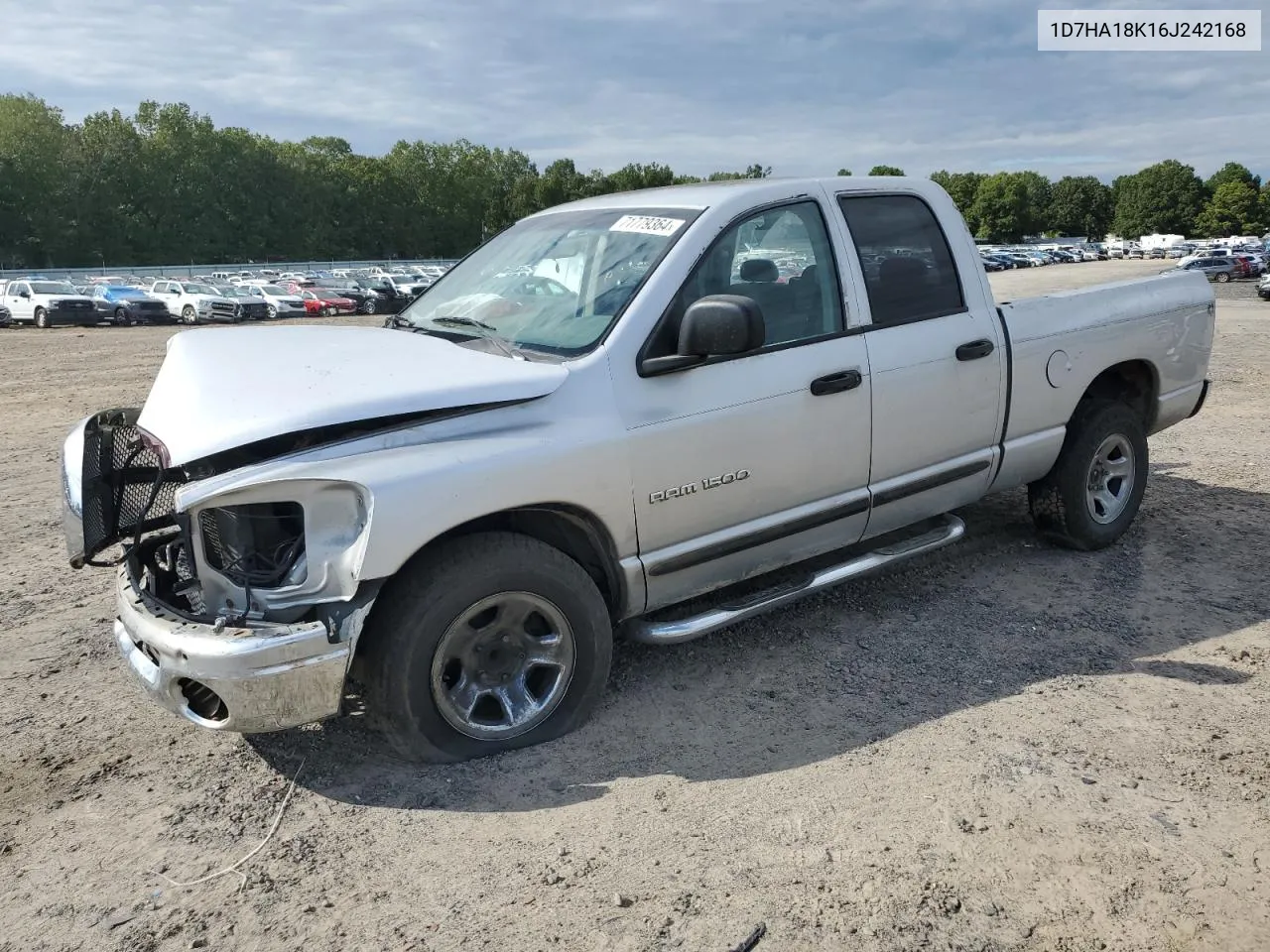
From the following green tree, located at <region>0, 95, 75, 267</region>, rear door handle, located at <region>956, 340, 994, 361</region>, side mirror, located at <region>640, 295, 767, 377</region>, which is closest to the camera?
side mirror, located at <region>640, 295, 767, 377</region>

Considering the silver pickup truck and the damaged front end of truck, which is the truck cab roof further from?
the damaged front end of truck

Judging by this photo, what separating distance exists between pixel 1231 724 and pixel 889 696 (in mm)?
1208

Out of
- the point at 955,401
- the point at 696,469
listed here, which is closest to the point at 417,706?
the point at 696,469

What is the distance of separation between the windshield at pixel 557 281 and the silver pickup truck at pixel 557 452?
0.05 feet

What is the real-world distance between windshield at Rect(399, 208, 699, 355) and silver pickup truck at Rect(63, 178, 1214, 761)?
0.05 ft

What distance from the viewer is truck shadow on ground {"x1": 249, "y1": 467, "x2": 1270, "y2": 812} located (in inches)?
134

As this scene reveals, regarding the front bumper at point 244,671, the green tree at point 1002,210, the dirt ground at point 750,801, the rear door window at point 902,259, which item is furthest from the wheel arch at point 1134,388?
the green tree at point 1002,210

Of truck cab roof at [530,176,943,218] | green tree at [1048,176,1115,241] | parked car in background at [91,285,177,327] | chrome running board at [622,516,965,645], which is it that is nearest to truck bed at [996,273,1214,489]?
chrome running board at [622,516,965,645]

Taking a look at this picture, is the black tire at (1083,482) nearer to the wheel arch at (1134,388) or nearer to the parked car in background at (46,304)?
the wheel arch at (1134,388)

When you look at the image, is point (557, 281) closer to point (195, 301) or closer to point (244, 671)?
point (244, 671)

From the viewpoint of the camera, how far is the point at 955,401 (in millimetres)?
4461

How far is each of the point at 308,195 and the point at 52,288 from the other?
82319 millimetres

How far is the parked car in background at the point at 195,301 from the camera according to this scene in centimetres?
3350

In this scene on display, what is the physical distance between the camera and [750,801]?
318cm
